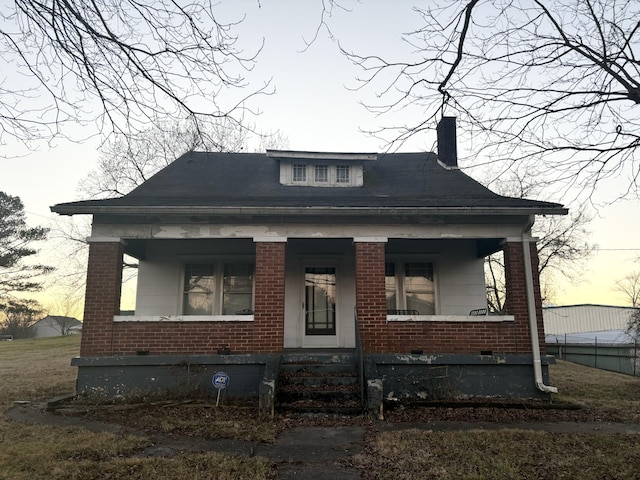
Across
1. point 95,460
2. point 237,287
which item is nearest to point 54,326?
point 237,287

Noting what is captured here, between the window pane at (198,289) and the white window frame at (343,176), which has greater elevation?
the white window frame at (343,176)

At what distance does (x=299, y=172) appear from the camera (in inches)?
480

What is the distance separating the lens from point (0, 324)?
50062 millimetres

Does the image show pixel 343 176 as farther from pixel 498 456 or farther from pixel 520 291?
pixel 498 456

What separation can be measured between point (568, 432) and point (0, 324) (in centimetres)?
5862

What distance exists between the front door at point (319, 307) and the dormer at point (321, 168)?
2.47 meters

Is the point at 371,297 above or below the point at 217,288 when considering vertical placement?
below

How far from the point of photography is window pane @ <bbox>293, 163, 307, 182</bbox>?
12.1m

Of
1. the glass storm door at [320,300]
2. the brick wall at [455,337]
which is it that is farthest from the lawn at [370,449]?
the glass storm door at [320,300]

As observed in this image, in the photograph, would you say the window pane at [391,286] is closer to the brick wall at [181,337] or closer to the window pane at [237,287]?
the window pane at [237,287]

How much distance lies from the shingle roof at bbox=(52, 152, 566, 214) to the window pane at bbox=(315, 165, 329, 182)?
1.56ft

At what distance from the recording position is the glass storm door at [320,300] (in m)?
10.7

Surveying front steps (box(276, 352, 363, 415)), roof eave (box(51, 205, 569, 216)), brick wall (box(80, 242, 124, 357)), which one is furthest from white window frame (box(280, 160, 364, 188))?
front steps (box(276, 352, 363, 415))

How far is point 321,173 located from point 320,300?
347 cm
